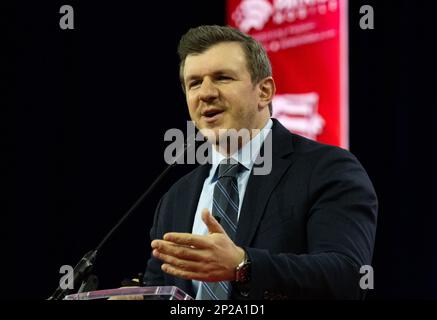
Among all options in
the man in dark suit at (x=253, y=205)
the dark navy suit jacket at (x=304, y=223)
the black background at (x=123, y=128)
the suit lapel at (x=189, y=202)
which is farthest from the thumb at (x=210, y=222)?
the black background at (x=123, y=128)

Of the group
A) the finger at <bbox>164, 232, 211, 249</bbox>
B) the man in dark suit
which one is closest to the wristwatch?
the man in dark suit

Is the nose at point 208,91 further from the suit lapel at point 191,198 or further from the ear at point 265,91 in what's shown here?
the suit lapel at point 191,198

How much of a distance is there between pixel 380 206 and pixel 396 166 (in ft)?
0.74

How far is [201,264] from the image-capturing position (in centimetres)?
133

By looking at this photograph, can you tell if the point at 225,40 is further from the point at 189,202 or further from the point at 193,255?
the point at 193,255

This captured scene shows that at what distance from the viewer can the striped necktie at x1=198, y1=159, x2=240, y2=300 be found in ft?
5.84

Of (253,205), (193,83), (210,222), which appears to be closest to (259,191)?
(253,205)

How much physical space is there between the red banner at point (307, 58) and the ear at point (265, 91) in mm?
1575

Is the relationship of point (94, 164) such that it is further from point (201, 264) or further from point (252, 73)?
point (201, 264)

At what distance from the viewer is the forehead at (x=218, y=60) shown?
1.98m

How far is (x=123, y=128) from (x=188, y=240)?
10.1 feet

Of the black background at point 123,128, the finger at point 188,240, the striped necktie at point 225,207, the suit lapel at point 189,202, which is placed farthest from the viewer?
the black background at point 123,128

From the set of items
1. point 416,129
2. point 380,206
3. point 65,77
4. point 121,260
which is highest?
point 65,77

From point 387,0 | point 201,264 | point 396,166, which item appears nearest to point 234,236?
point 201,264
